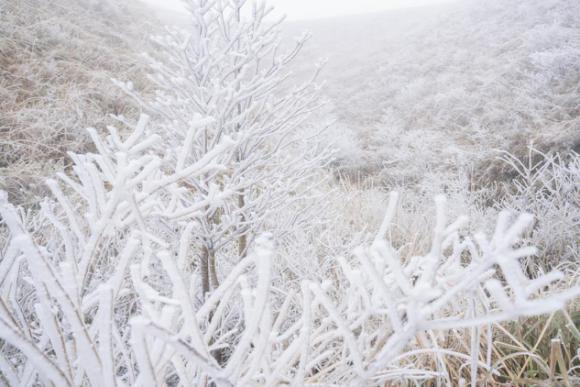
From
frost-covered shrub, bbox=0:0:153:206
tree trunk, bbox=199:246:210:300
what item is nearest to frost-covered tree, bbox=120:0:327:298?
tree trunk, bbox=199:246:210:300

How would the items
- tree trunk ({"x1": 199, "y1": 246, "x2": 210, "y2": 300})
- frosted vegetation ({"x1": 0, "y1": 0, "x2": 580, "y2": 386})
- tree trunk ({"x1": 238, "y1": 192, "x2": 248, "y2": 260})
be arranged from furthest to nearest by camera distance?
tree trunk ({"x1": 238, "y1": 192, "x2": 248, "y2": 260}), tree trunk ({"x1": 199, "y1": 246, "x2": 210, "y2": 300}), frosted vegetation ({"x1": 0, "y1": 0, "x2": 580, "y2": 386})

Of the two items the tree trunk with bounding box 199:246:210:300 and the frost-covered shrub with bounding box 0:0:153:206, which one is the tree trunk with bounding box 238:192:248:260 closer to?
the tree trunk with bounding box 199:246:210:300

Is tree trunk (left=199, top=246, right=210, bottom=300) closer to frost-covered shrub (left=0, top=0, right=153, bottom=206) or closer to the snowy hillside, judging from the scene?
frost-covered shrub (left=0, top=0, right=153, bottom=206)

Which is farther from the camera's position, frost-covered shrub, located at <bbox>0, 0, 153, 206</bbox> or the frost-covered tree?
frost-covered shrub, located at <bbox>0, 0, 153, 206</bbox>

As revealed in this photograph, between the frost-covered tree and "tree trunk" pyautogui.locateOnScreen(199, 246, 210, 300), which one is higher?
the frost-covered tree

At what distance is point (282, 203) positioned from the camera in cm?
295

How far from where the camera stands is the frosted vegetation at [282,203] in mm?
583

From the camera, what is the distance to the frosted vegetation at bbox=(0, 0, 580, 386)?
58cm

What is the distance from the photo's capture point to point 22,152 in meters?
5.25

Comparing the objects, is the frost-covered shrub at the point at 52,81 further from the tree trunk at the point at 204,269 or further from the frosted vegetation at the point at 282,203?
the tree trunk at the point at 204,269

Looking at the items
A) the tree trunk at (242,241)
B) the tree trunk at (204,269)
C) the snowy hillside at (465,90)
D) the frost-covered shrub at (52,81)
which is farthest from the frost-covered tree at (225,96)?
the snowy hillside at (465,90)

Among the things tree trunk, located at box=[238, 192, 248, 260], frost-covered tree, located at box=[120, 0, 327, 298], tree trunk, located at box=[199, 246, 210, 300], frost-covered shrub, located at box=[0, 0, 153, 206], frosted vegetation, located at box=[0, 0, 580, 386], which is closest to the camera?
frosted vegetation, located at box=[0, 0, 580, 386]

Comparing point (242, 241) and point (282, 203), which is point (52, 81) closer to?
point (282, 203)

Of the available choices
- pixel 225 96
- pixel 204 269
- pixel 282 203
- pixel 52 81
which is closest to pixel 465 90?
pixel 282 203
